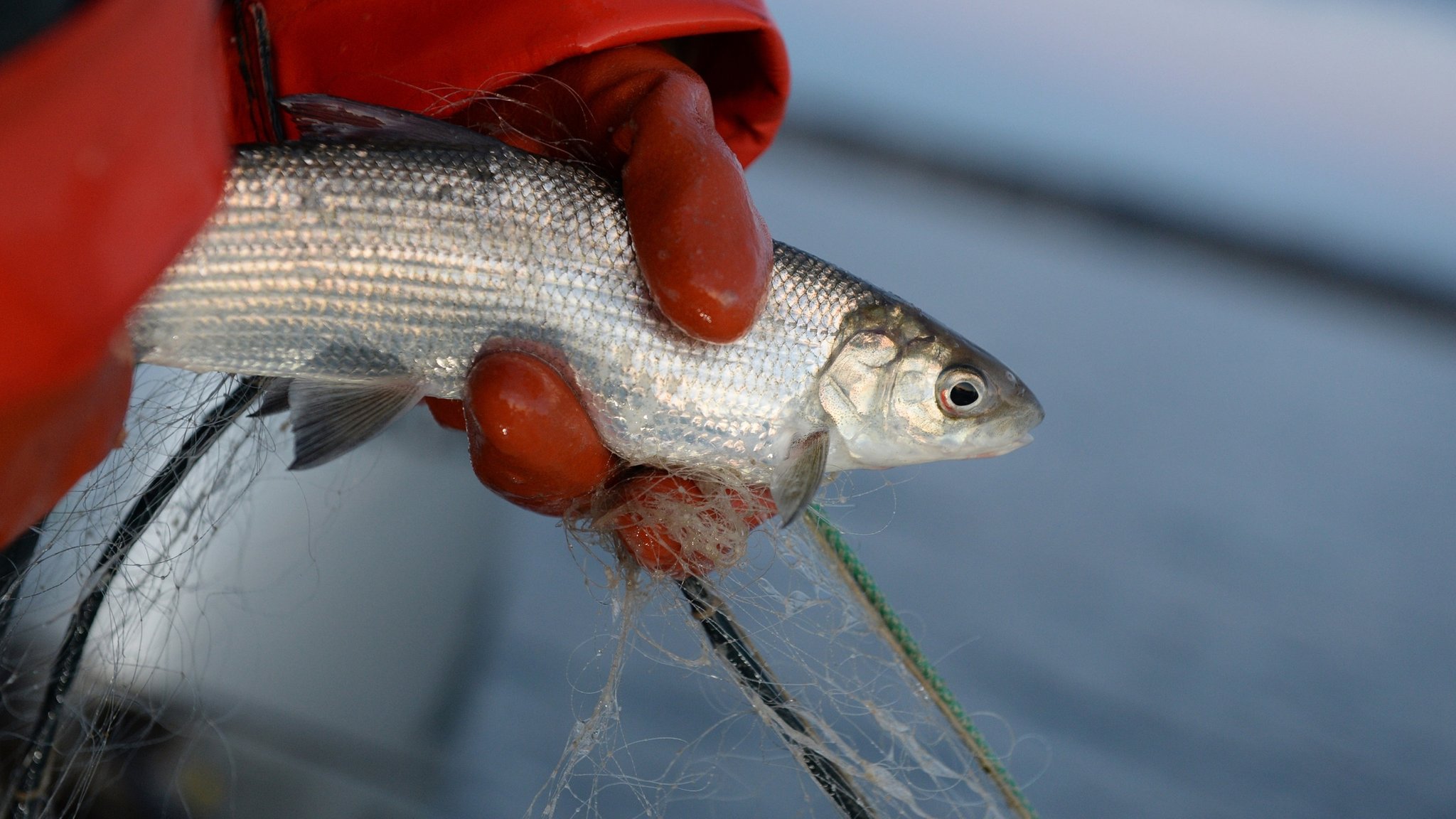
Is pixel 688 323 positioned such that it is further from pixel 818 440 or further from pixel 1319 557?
pixel 1319 557

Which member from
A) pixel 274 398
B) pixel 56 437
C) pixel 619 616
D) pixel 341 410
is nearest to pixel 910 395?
pixel 619 616

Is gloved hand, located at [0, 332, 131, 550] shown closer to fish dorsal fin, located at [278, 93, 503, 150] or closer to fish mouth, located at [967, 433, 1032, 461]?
fish dorsal fin, located at [278, 93, 503, 150]

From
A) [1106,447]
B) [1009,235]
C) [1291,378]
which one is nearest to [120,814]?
[1106,447]

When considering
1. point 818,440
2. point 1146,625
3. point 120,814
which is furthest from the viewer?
point 1146,625

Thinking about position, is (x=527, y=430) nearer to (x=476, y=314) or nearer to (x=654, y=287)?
(x=476, y=314)

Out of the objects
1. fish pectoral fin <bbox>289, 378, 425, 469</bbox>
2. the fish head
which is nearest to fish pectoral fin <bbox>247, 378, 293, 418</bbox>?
fish pectoral fin <bbox>289, 378, 425, 469</bbox>

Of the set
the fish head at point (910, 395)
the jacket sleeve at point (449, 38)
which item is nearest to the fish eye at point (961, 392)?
the fish head at point (910, 395)
